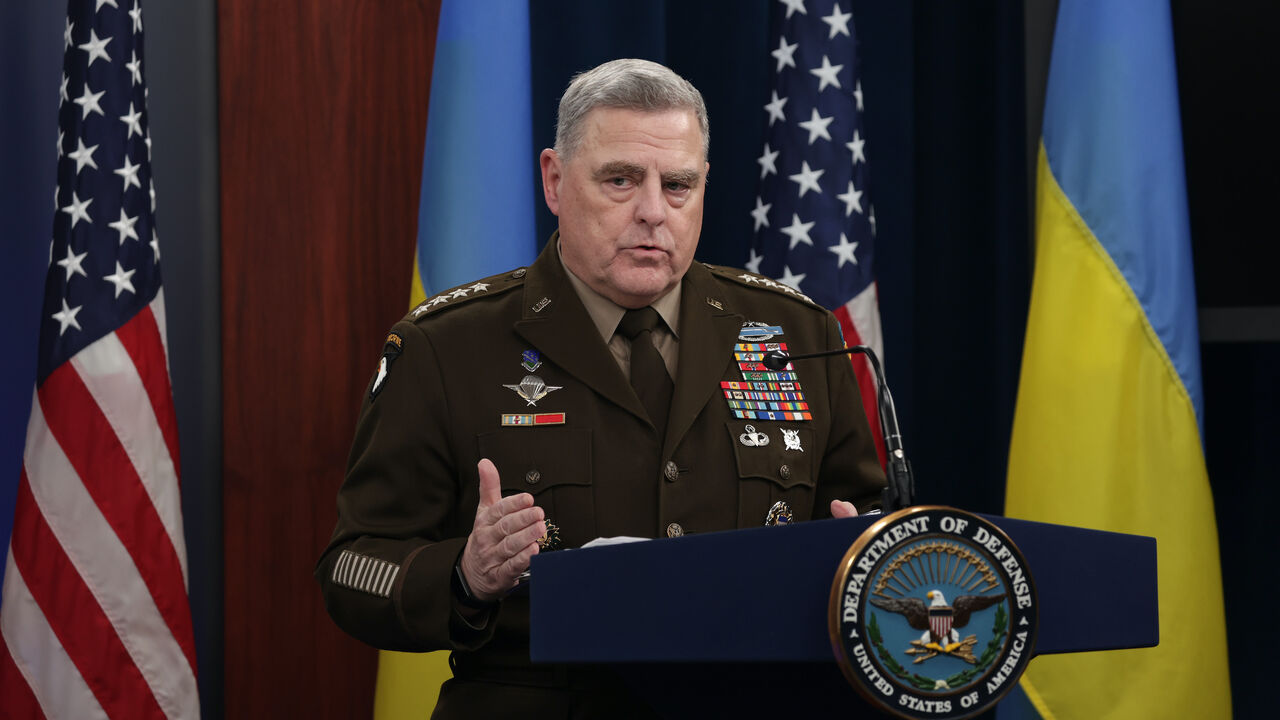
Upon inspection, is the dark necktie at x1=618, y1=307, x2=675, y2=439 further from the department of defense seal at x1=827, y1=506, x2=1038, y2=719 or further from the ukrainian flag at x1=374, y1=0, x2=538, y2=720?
the ukrainian flag at x1=374, y1=0, x2=538, y2=720

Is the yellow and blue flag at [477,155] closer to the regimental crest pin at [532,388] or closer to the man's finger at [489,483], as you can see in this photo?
the regimental crest pin at [532,388]

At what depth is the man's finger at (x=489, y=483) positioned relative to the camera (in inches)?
50.3

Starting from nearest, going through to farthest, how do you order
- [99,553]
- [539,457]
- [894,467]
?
[894,467]
[539,457]
[99,553]

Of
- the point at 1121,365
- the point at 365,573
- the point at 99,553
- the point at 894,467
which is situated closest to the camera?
the point at 894,467

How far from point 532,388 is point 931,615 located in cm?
79

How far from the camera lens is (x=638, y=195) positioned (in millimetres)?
1624

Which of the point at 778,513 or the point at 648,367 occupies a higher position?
the point at 648,367

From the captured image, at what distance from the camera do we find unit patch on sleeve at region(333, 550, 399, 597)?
4.78 ft

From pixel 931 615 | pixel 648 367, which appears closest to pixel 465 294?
pixel 648 367

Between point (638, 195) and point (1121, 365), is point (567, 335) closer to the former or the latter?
point (638, 195)

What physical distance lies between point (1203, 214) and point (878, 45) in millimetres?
901

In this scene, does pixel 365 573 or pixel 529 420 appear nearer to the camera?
pixel 365 573

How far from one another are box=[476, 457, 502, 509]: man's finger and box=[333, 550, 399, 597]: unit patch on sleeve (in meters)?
0.22

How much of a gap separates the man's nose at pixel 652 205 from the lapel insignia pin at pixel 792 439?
329mm
